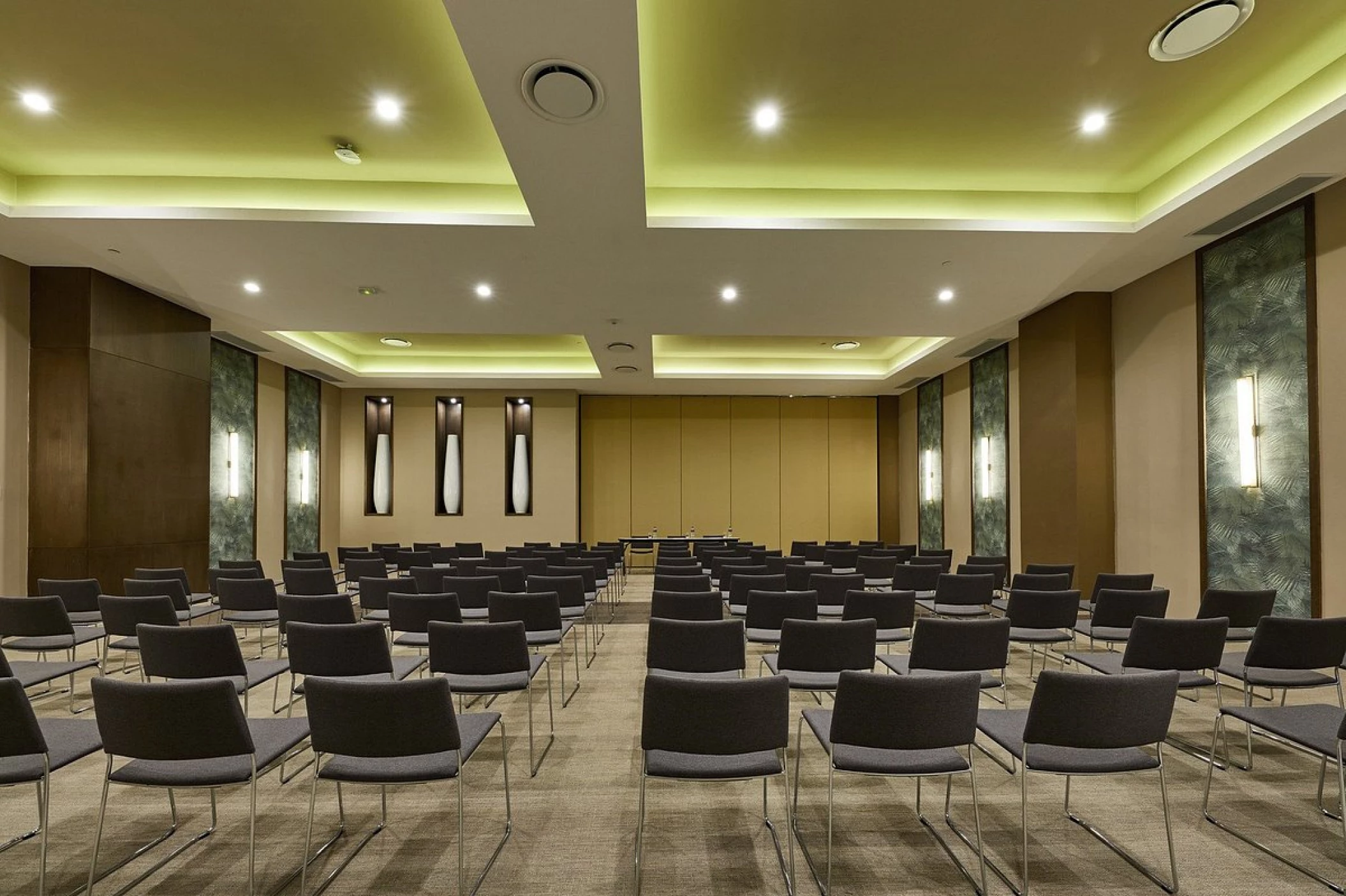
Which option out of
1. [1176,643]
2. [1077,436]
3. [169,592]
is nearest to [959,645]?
[1176,643]

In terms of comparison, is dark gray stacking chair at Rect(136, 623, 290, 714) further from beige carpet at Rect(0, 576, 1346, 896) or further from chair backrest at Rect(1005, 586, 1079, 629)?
chair backrest at Rect(1005, 586, 1079, 629)

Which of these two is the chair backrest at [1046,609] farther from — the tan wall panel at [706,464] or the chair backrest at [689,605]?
the tan wall panel at [706,464]

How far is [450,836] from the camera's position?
124 inches

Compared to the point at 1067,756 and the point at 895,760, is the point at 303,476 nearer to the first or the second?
the point at 895,760

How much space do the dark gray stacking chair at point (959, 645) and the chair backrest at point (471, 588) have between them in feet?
11.7

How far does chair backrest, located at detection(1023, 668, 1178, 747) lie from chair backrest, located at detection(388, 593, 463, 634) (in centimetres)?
345

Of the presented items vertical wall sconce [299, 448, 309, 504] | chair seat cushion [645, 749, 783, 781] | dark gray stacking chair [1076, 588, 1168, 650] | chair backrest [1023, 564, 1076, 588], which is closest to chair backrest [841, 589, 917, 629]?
dark gray stacking chair [1076, 588, 1168, 650]

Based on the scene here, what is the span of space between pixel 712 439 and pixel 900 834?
13205mm

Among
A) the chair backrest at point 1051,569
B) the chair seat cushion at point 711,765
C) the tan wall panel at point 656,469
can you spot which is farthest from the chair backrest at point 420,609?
the tan wall panel at point 656,469

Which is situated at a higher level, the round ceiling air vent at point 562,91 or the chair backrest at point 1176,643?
the round ceiling air vent at point 562,91

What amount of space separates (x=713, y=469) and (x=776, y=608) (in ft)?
36.8

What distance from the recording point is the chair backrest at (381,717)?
250cm

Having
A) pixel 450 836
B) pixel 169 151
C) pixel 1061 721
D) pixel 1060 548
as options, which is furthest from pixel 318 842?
pixel 1060 548

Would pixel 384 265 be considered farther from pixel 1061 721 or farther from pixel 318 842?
pixel 1061 721
